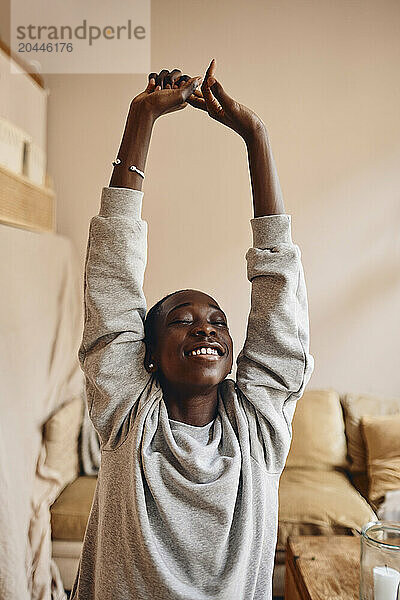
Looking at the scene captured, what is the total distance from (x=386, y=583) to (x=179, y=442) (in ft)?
2.13

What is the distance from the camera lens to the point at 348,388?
312 cm

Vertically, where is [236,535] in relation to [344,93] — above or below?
below

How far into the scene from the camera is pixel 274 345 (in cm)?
101

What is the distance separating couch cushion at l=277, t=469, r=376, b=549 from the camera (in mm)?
2336

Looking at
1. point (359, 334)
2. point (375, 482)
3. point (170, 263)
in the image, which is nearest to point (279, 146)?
point (170, 263)

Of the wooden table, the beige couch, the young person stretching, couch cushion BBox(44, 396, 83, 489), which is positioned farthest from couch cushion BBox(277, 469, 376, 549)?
the young person stretching

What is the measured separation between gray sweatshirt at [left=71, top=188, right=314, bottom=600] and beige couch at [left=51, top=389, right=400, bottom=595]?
55.9 inches

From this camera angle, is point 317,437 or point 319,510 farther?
point 317,437

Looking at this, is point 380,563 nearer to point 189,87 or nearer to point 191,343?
point 191,343

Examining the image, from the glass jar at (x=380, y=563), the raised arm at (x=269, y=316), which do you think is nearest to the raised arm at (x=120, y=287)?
the raised arm at (x=269, y=316)

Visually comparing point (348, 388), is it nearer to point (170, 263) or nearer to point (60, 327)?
point (170, 263)

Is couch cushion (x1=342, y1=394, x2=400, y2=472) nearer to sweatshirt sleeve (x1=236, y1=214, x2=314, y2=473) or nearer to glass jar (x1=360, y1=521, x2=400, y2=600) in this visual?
glass jar (x1=360, y1=521, x2=400, y2=600)

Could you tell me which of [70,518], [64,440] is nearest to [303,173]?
[64,440]

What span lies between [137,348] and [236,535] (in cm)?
32
